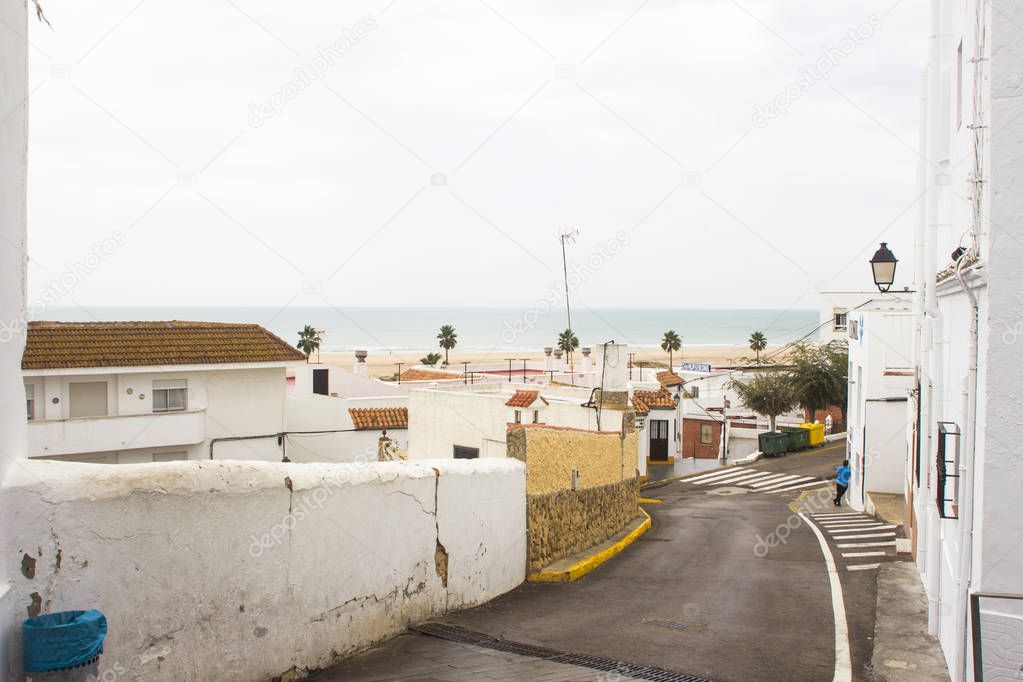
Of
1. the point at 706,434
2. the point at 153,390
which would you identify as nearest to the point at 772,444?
the point at 706,434

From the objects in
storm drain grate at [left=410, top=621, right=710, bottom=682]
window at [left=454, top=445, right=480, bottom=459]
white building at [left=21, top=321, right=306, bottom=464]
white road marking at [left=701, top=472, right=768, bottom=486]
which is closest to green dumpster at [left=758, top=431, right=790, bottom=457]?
white road marking at [left=701, top=472, right=768, bottom=486]

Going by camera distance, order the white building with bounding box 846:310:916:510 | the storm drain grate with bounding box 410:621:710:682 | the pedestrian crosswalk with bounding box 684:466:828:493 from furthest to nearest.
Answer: the pedestrian crosswalk with bounding box 684:466:828:493 < the white building with bounding box 846:310:916:510 < the storm drain grate with bounding box 410:621:710:682

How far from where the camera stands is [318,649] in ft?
24.6

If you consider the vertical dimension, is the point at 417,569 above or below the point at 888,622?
above

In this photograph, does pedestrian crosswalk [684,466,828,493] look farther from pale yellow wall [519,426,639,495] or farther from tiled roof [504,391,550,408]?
pale yellow wall [519,426,639,495]

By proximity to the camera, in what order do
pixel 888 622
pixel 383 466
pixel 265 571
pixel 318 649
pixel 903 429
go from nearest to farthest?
pixel 265 571, pixel 318 649, pixel 383 466, pixel 888 622, pixel 903 429

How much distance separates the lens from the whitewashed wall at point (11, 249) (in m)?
5.36

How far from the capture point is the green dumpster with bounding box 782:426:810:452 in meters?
42.4

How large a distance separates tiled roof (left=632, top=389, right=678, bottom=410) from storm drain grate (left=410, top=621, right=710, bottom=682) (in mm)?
29219

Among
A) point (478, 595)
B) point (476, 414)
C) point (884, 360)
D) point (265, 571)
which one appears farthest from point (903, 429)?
point (265, 571)

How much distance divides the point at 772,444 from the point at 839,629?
32.2m

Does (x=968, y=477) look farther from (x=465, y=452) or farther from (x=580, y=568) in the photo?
(x=465, y=452)

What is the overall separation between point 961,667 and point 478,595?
17.4 feet

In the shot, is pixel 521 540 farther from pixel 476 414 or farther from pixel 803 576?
pixel 476 414
